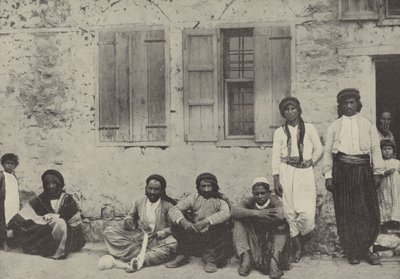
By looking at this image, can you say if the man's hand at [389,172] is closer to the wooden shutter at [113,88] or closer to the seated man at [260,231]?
the seated man at [260,231]

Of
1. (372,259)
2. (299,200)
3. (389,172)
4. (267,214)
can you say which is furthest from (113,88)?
(372,259)

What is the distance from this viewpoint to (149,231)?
6867mm

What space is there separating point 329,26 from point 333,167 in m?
1.89

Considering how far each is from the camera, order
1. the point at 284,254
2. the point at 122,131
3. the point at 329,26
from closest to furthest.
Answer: the point at 284,254 < the point at 329,26 < the point at 122,131

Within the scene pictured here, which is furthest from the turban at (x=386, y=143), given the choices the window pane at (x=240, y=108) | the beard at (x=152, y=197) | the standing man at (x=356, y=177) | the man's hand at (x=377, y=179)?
the beard at (x=152, y=197)

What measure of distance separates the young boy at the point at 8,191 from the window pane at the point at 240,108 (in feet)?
9.82

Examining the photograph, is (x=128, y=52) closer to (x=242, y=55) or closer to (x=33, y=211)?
(x=242, y=55)

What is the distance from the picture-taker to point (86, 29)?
308 inches

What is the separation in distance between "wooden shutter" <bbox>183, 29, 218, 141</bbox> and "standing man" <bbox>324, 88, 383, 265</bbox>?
5.74 ft

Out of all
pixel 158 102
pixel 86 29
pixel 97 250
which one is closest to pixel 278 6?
pixel 158 102

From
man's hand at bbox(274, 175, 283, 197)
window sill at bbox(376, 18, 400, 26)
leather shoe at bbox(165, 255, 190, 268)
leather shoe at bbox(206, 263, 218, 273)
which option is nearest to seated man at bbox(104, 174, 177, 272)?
leather shoe at bbox(165, 255, 190, 268)

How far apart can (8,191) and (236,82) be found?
3389 millimetres

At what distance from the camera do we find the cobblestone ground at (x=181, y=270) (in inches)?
241

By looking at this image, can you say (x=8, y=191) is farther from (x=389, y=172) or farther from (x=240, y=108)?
→ (x=389, y=172)
